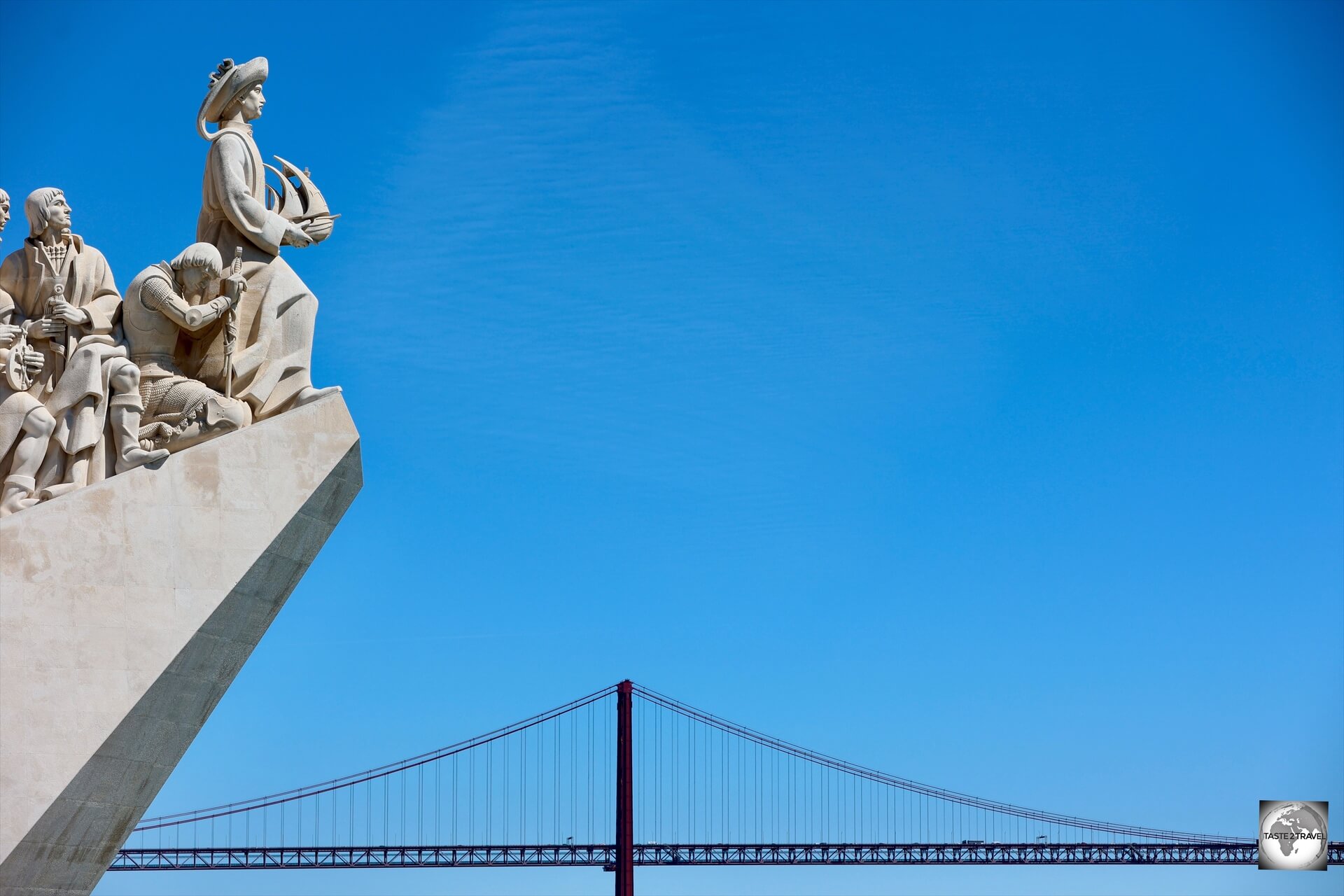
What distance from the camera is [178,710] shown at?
8.09 meters

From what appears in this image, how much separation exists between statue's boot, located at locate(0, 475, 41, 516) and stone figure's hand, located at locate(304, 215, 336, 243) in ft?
6.40

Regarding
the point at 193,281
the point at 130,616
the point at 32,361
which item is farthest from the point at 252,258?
the point at 130,616

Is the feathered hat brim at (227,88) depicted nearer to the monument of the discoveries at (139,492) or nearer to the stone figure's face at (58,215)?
the monument of the discoveries at (139,492)

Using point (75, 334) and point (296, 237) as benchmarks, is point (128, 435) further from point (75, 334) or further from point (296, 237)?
point (296, 237)

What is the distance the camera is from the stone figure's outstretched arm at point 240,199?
872 centimetres

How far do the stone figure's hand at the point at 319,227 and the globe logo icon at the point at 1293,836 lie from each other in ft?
79.2

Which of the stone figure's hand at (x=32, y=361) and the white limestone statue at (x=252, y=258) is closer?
the stone figure's hand at (x=32, y=361)

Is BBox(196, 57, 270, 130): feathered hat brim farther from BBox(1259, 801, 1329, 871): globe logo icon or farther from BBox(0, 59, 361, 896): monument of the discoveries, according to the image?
BBox(1259, 801, 1329, 871): globe logo icon

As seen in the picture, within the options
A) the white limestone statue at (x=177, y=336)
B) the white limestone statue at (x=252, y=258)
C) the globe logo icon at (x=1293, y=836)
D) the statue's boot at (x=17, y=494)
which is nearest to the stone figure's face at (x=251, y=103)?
the white limestone statue at (x=252, y=258)

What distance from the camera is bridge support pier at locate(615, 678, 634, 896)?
38719 mm

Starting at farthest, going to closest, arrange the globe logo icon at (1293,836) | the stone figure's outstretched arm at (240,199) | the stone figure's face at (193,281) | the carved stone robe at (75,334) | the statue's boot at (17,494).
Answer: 1. the globe logo icon at (1293,836)
2. the stone figure's outstretched arm at (240,199)
3. the stone figure's face at (193,281)
4. the carved stone robe at (75,334)
5. the statue's boot at (17,494)

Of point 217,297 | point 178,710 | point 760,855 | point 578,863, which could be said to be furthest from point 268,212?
point 760,855

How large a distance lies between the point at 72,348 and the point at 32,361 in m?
0.18

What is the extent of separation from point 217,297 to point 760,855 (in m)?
40.0
